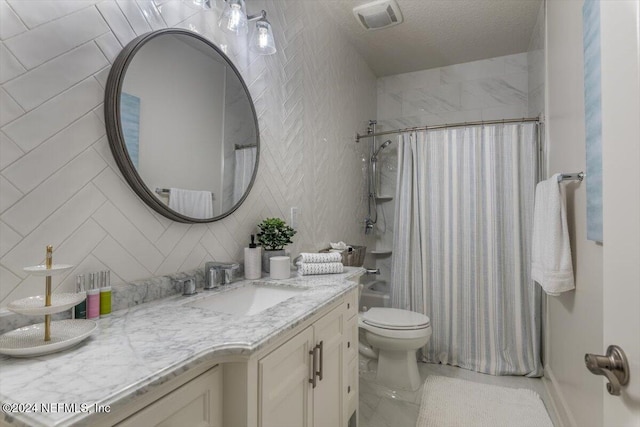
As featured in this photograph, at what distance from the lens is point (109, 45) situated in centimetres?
104

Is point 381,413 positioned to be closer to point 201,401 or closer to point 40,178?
point 201,401

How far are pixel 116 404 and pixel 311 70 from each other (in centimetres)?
219

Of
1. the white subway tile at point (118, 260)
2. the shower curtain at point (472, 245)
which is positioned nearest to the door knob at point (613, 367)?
the white subway tile at point (118, 260)

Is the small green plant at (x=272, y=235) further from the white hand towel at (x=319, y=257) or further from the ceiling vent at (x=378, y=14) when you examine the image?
the ceiling vent at (x=378, y=14)

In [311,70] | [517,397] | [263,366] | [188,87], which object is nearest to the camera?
[263,366]

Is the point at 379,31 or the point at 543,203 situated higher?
the point at 379,31

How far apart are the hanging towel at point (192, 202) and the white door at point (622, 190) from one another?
1.27 metres

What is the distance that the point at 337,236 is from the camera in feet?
8.63

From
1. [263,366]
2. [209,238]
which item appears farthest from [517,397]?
[209,238]

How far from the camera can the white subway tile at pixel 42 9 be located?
2.73 ft

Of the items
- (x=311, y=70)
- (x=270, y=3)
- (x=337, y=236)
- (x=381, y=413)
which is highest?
(x=270, y=3)

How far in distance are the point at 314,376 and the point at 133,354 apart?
24.7 inches

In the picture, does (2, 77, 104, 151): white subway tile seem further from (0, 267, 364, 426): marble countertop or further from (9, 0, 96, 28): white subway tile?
(0, 267, 364, 426): marble countertop

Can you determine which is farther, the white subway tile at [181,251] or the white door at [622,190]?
the white subway tile at [181,251]
